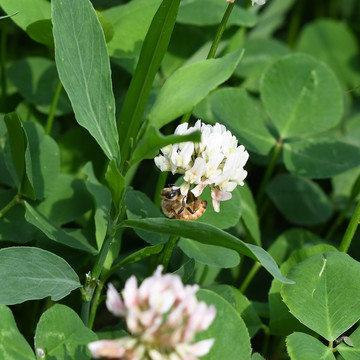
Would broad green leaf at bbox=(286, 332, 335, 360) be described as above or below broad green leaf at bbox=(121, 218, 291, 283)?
below

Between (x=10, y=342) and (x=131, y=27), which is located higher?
(x=131, y=27)

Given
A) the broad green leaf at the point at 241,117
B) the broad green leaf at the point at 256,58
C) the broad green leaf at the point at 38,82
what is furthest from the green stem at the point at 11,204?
the broad green leaf at the point at 256,58

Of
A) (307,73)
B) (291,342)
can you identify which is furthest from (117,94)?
(291,342)

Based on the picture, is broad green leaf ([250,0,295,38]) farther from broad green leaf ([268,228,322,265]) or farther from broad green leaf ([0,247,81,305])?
broad green leaf ([0,247,81,305])

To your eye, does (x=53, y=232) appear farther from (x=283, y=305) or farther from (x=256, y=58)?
(x=256, y=58)

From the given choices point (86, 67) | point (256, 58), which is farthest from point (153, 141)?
point (256, 58)

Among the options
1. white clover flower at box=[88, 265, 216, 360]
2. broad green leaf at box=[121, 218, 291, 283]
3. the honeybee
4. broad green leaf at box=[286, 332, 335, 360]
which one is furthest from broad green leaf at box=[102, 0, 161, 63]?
white clover flower at box=[88, 265, 216, 360]

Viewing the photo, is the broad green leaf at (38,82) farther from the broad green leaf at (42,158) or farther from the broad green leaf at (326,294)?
the broad green leaf at (326,294)
